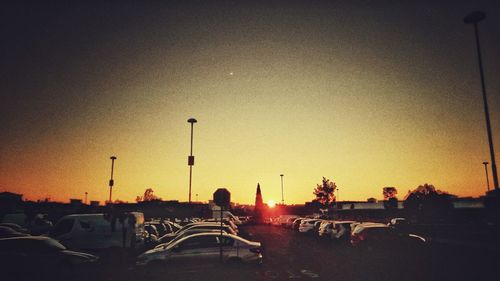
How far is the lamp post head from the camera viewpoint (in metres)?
15.3

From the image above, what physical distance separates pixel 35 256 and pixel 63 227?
4.85 m

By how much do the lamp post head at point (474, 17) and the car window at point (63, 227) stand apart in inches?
793

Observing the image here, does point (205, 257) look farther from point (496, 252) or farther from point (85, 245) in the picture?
point (496, 252)

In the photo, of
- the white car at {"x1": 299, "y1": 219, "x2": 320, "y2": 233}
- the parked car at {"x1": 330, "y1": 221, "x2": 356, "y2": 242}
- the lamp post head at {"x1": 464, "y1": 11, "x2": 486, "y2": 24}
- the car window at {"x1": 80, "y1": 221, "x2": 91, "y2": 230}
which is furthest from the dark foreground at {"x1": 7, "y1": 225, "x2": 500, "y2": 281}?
the white car at {"x1": 299, "y1": 219, "x2": 320, "y2": 233}

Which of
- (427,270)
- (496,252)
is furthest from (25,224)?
(496,252)

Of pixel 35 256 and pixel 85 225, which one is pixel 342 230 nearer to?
pixel 85 225

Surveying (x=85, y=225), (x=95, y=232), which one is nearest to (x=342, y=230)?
(x=95, y=232)

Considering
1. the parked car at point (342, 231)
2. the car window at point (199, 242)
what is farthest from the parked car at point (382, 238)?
the car window at point (199, 242)

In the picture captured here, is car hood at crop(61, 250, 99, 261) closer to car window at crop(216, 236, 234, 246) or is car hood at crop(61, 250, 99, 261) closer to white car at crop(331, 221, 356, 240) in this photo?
car window at crop(216, 236, 234, 246)

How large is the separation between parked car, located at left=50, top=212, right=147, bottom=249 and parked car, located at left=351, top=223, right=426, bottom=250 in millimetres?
10568

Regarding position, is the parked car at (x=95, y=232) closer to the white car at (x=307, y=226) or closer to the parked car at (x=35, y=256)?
the parked car at (x=35, y=256)

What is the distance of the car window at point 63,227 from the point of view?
49.8 feet

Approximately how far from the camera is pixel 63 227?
50.3 feet

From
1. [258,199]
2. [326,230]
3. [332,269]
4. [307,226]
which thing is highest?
[258,199]
